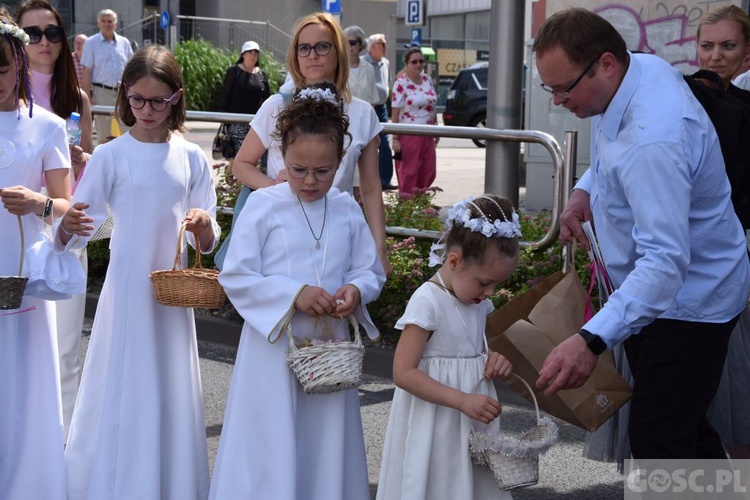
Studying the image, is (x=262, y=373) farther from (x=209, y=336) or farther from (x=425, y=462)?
(x=209, y=336)

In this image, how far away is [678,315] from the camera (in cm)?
358

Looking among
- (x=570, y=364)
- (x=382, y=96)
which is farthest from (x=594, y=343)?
(x=382, y=96)

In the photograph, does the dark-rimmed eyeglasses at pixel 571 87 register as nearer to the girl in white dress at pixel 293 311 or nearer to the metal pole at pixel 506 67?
the girl in white dress at pixel 293 311

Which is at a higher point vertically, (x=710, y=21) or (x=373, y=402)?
(x=710, y=21)

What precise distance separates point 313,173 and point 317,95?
323mm

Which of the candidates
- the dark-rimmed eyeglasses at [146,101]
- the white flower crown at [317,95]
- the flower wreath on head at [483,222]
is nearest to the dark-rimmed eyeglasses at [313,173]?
the white flower crown at [317,95]

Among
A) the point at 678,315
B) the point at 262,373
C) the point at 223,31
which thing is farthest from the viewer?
the point at 223,31

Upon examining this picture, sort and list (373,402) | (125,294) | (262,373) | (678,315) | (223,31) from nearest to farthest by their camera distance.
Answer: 1. (678,315)
2. (262,373)
3. (125,294)
4. (373,402)
5. (223,31)

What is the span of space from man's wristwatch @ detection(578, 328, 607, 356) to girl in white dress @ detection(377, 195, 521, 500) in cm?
44

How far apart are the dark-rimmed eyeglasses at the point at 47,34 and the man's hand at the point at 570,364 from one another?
316cm

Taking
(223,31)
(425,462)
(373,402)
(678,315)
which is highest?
(223,31)

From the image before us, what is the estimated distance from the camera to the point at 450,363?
12.5 feet

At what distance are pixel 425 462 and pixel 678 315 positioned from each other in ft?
3.17

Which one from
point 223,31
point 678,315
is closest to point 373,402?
point 678,315
